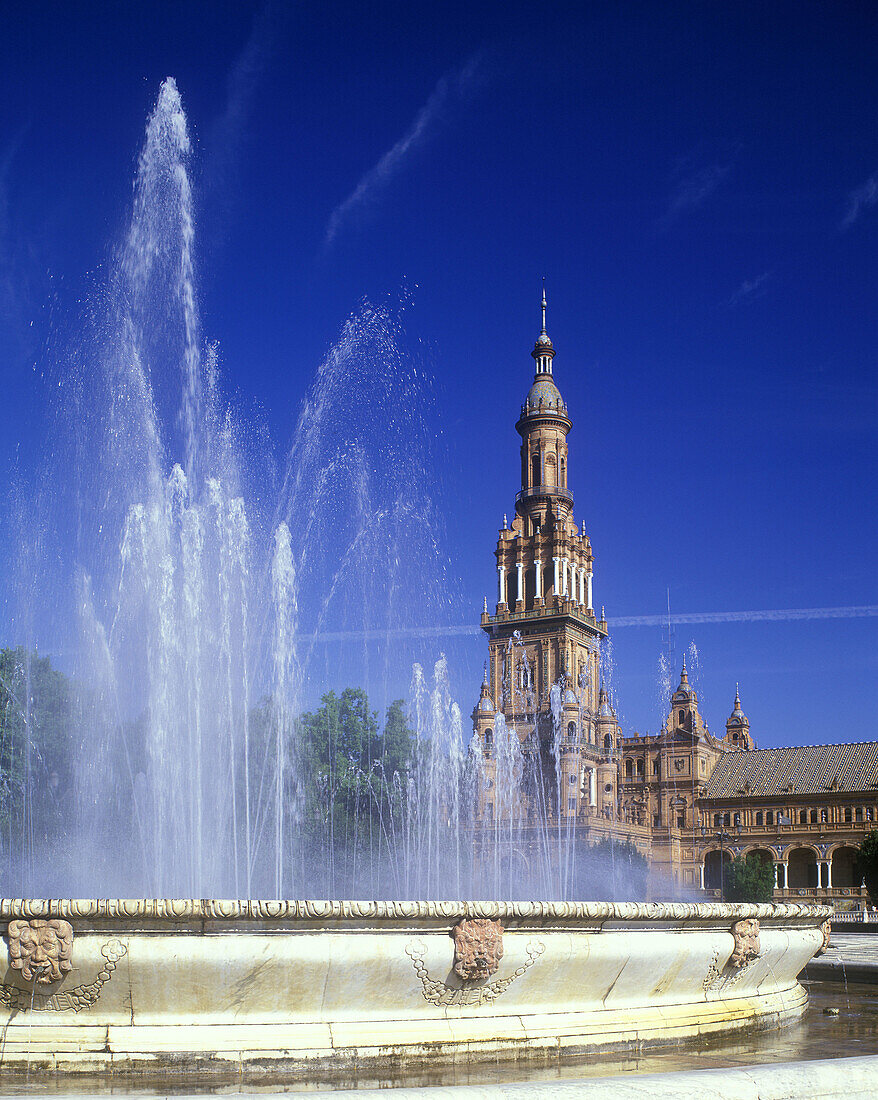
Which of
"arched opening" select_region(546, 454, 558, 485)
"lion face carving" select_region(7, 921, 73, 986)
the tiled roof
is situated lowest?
the tiled roof

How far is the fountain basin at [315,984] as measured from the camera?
6.87 meters

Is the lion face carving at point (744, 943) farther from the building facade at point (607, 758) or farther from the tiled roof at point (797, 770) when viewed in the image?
the tiled roof at point (797, 770)

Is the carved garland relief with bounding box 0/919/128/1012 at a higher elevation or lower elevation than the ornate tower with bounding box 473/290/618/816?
lower

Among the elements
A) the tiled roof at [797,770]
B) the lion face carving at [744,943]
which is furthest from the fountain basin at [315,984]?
the tiled roof at [797,770]

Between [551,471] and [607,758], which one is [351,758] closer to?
[607,758]

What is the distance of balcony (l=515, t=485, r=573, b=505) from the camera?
90.1 metres

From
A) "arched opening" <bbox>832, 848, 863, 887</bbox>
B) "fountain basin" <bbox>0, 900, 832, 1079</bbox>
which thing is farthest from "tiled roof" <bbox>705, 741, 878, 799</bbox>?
"fountain basin" <bbox>0, 900, 832, 1079</bbox>

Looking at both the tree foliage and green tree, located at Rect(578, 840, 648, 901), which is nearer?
the tree foliage

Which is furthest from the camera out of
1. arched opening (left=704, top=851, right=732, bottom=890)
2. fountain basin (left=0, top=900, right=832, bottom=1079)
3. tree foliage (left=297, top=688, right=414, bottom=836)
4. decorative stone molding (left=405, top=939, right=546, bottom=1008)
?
arched opening (left=704, top=851, right=732, bottom=890)

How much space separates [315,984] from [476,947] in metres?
1.05

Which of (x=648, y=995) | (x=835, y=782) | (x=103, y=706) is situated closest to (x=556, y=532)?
(x=835, y=782)

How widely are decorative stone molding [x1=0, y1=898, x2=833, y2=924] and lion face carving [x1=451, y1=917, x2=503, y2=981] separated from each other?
6 cm

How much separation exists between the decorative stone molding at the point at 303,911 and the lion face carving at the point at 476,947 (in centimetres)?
6

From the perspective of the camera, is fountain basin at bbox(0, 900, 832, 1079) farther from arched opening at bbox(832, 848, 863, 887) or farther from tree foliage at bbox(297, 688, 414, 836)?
arched opening at bbox(832, 848, 863, 887)
